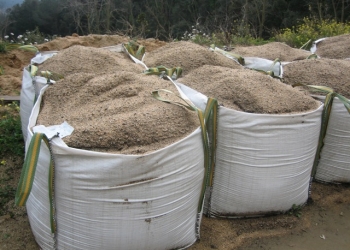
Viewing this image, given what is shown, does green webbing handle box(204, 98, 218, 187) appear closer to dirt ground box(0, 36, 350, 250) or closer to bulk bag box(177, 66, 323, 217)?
bulk bag box(177, 66, 323, 217)

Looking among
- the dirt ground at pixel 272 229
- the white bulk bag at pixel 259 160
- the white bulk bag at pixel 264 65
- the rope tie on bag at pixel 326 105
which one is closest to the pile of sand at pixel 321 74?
the white bulk bag at pixel 264 65

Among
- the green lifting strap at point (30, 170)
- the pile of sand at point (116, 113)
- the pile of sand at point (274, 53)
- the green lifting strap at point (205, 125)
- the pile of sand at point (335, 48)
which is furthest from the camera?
the pile of sand at point (335, 48)

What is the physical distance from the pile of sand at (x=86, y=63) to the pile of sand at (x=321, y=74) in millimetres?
1131

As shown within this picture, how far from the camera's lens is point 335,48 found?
3998 millimetres

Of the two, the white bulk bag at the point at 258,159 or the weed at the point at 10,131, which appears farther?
the weed at the point at 10,131

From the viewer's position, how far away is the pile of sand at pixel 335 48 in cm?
387

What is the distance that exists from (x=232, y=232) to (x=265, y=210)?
0.82ft

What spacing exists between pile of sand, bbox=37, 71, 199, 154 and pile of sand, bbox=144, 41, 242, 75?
1.82 feet

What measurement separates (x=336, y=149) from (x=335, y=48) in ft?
5.66

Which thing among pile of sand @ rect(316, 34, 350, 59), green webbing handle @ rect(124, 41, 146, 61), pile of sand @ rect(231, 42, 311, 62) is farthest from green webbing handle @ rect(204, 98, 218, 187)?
pile of sand @ rect(316, 34, 350, 59)

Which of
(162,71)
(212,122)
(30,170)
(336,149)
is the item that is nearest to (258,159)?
(212,122)

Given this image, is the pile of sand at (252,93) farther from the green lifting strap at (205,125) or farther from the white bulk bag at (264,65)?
the white bulk bag at (264,65)

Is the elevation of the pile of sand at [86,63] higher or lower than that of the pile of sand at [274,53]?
higher

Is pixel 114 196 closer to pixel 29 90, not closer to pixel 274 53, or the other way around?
pixel 29 90
